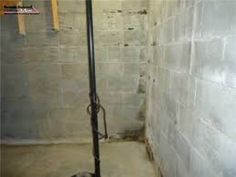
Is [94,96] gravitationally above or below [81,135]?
above

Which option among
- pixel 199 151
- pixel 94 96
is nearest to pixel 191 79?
pixel 199 151

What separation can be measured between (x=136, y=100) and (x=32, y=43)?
61.0 inches

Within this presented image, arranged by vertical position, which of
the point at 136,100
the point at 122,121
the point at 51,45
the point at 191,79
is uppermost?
the point at 51,45

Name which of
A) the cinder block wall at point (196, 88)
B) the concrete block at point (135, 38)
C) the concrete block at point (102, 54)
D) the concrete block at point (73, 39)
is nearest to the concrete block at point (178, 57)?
the cinder block wall at point (196, 88)

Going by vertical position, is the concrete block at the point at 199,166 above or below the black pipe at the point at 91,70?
below

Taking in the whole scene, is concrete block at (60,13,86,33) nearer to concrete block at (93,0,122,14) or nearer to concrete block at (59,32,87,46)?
concrete block at (59,32,87,46)

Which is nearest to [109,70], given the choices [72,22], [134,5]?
[72,22]

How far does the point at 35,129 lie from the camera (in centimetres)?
355

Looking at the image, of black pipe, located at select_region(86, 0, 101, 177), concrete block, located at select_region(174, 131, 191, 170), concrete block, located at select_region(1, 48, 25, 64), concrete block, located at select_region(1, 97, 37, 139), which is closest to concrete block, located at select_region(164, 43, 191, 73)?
concrete block, located at select_region(174, 131, 191, 170)

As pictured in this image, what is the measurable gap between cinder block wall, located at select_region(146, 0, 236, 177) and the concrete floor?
402 millimetres

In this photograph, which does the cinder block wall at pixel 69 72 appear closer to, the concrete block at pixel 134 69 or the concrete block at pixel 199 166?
the concrete block at pixel 134 69

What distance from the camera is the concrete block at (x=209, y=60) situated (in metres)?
1.21

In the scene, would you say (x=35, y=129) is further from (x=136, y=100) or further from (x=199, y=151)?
(x=199, y=151)

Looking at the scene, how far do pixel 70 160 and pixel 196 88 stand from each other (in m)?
2.00
